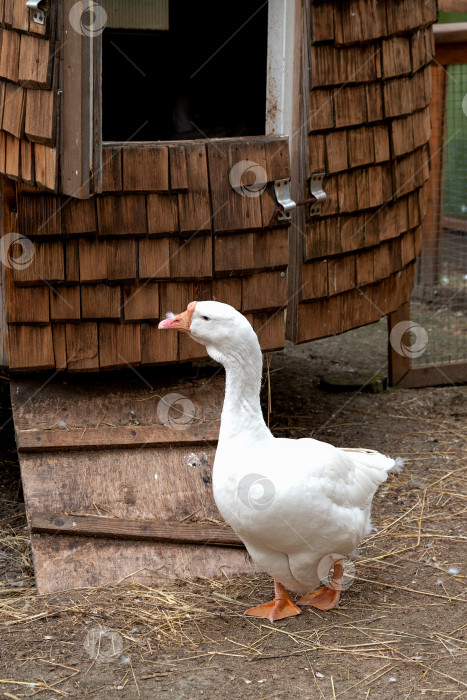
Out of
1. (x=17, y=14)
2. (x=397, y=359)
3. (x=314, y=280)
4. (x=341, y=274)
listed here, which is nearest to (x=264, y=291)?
(x=314, y=280)

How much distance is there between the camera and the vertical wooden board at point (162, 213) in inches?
174

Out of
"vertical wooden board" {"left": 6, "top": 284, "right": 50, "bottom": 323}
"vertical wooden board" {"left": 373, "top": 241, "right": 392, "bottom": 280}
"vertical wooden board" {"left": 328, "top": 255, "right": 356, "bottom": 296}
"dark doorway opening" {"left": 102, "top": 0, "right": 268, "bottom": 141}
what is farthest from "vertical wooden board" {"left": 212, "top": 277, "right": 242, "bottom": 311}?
"dark doorway opening" {"left": 102, "top": 0, "right": 268, "bottom": 141}

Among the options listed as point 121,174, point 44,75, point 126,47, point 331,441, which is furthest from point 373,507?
point 126,47

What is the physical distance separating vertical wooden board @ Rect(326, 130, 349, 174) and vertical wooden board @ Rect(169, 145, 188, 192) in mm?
922

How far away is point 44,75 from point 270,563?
90.1 inches

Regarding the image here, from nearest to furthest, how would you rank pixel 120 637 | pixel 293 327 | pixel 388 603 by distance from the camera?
pixel 120 637 < pixel 388 603 < pixel 293 327

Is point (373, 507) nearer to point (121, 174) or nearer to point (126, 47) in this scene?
point (121, 174)

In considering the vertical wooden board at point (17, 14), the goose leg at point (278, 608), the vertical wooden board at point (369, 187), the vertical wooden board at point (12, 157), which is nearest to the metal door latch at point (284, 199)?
the vertical wooden board at point (369, 187)

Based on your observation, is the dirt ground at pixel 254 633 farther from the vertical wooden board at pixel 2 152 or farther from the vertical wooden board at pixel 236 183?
the vertical wooden board at pixel 2 152

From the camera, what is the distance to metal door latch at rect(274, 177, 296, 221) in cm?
466

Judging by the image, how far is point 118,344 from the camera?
4605 mm

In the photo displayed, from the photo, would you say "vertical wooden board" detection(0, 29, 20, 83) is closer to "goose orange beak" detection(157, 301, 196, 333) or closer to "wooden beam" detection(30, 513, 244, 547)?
"goose orange beak" detection(157, 301, 196, 333)

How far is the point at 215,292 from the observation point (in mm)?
4730

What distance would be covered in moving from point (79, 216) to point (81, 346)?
0.71 metres
